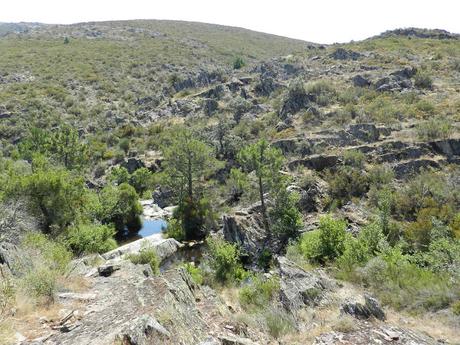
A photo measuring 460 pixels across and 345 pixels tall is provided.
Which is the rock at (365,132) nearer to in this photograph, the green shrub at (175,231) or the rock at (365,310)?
the green shrub at (175,231)

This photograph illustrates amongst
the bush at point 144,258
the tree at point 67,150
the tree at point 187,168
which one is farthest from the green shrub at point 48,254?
the tree at point 67,150

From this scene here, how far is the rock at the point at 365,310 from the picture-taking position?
44.0ft

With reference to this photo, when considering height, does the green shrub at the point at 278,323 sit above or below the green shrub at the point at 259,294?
above

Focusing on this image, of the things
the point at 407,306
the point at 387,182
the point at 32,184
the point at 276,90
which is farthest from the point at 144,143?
the point at 407,306

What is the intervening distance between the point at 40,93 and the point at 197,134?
3968cm

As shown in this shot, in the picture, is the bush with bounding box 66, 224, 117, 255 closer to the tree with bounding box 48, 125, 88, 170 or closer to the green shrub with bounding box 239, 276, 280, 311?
the green shrub with bounding box 239, 276, 280, 311

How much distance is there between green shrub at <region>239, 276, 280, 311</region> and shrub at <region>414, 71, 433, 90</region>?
5407 centimetres

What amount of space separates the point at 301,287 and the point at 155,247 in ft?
68.2

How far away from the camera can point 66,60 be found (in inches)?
3888

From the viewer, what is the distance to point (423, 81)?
2493 inches

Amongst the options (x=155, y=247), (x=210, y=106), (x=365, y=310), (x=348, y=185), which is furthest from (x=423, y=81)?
(x=365, y=310)

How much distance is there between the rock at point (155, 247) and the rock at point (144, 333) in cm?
2334

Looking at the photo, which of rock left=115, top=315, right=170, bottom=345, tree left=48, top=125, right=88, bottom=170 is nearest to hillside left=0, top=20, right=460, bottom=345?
rock left=115, top=315, right=170, bottom=345

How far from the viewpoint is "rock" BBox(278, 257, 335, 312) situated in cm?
1647
